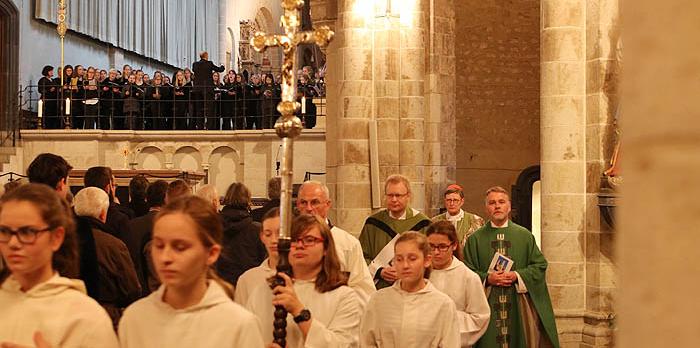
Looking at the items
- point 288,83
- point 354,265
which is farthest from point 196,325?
point 354,265

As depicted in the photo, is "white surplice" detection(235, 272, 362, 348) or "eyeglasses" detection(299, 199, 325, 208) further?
"eyeglasses" detection(299, 199, 325, 208)

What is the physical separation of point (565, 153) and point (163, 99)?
13445 mm

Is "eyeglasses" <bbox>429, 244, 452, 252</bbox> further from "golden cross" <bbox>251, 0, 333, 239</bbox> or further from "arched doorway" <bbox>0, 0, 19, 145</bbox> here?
"arched doorway" <bbox>0, 0, 19, 145</bbox>

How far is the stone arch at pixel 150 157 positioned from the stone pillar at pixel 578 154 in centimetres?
1280

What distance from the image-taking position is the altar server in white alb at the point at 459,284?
7.01 meters

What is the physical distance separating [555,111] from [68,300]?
743cm

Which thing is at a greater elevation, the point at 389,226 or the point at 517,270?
the point at 389,226

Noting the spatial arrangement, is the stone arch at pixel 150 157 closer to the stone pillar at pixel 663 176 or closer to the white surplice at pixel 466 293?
the white surplice at pixel 466 293

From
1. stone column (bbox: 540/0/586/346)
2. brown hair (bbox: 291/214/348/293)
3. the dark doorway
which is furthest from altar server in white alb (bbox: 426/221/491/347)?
the dark doorway

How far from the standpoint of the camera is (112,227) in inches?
285

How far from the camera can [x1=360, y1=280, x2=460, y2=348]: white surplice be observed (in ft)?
18.9

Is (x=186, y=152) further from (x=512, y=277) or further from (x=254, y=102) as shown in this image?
(x=512, y=277)

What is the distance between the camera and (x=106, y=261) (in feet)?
19.3

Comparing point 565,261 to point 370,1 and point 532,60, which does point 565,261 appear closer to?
point 370,1
